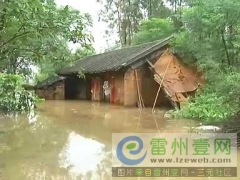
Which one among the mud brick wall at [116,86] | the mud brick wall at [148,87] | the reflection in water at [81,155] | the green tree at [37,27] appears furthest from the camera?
the mud brick wall at [116,86]

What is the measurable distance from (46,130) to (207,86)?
8301 millimetres

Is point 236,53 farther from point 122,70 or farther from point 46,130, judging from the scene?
point 46,130

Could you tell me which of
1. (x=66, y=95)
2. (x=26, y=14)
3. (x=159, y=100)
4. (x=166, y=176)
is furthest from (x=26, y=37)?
(x=66, y=95)

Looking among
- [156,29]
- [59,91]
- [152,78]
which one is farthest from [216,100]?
[59,91]

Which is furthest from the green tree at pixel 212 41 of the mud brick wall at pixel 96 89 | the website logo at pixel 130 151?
the mud brick wall at pixel 96 89

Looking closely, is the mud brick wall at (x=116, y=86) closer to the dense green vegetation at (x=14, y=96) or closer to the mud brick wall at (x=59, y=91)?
the dense green vegetation at (x=14, y=96)

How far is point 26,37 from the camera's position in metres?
5.47

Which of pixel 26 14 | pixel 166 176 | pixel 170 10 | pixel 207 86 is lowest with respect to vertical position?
pixel 166 176

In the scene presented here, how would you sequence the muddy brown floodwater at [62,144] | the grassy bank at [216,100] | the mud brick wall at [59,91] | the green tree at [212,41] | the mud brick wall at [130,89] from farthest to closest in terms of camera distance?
1. the mud brick wall at [59,91]
2. the mud brick wall at [130,89]
3. the green tree at [212,41]
4. the grassy bank at [216,100]
5. the muddy brown floodwater at [62,144]

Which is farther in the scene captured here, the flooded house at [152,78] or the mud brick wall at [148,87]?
the mud brick wall at [148,87]

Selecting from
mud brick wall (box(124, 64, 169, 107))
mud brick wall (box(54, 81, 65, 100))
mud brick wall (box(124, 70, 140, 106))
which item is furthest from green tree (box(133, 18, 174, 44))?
mud brick wall (box(54, 81, 65, 100))

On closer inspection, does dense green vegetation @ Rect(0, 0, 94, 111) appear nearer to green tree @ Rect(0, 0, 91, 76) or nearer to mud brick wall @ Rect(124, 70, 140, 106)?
green tree @ Rect(0, 0, 91, 76)

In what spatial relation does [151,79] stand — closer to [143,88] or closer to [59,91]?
[143,88]

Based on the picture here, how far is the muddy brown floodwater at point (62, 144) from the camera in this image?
5.32 metres
